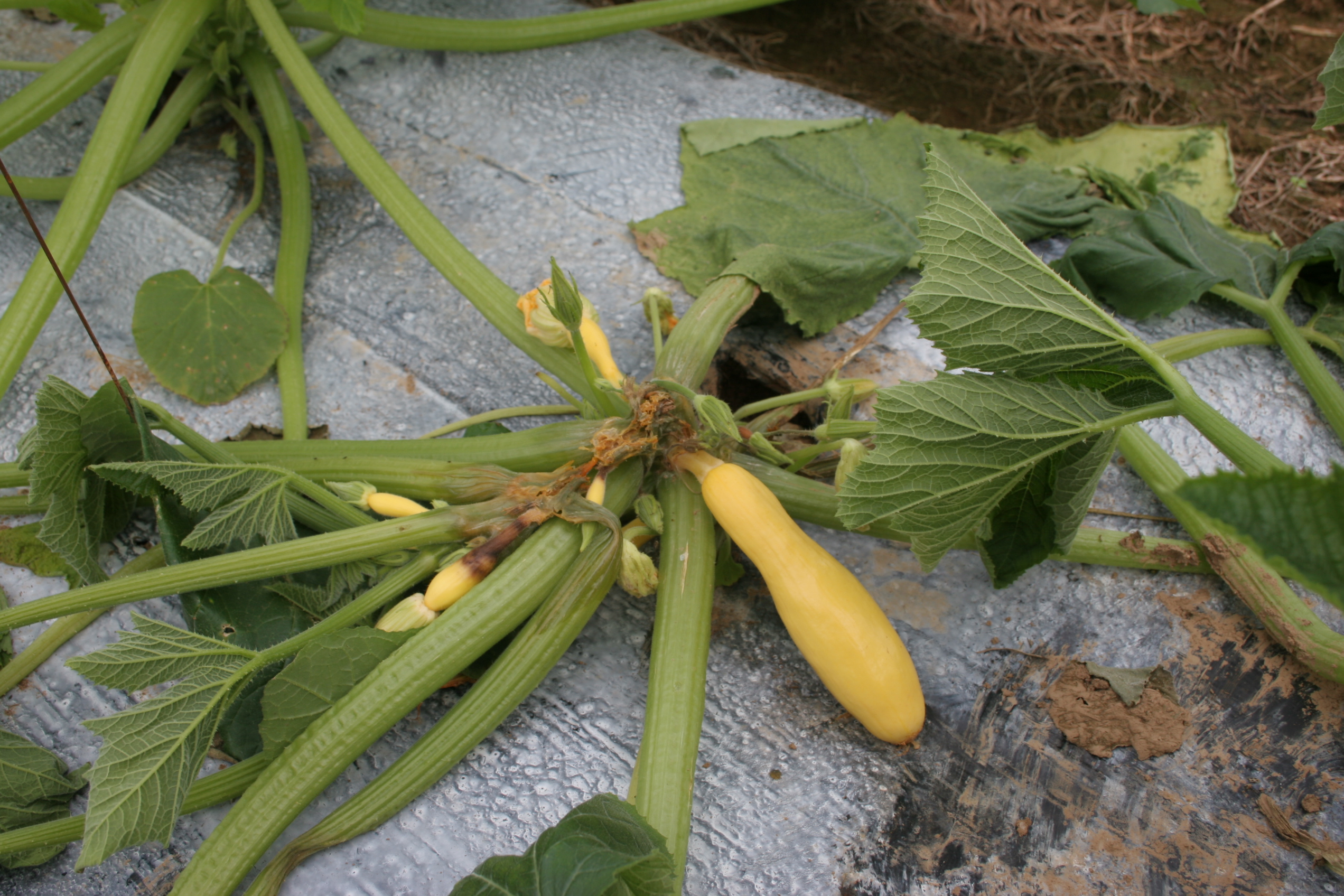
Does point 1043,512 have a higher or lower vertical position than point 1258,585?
higher

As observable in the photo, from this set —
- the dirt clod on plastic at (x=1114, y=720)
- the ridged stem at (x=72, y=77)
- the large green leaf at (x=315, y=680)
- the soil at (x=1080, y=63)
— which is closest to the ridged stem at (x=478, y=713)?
the large green leaf at (x=315, y=680)

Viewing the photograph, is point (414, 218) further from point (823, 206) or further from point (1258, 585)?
point (1258, 585)

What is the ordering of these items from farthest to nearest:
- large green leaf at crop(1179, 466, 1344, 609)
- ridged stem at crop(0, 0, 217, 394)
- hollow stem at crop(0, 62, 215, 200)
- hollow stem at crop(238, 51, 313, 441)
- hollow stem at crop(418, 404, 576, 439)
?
hollow stem at crop(0, 62, 215, 200) → hollow stem at crop(238, 51, 313, 441) → hollow stem at crop(418, 404, 576, 439) → ridged stem at crop(0, 0, 217, 394) → large green leaf at crop(1179, 466, 1344, 609)

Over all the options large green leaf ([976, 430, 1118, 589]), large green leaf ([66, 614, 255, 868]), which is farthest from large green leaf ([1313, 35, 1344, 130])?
large green leaf ([66, 614, 255, 868])

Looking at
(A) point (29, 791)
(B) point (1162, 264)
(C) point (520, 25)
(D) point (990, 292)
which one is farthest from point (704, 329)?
(A) point (29, 791)

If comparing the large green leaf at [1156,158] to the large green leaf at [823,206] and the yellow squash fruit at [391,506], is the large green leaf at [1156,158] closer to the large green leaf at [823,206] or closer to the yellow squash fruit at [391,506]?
the large green leaf at [823,206]

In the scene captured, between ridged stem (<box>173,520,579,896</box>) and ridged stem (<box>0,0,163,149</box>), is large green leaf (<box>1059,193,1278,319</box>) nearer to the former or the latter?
ridged stem (<box>173,520,579,896</box>)
